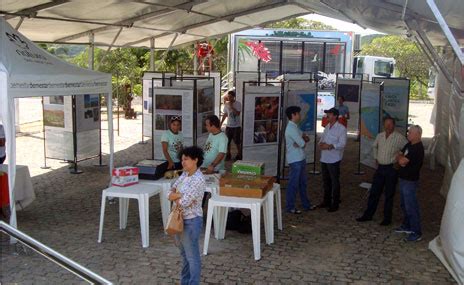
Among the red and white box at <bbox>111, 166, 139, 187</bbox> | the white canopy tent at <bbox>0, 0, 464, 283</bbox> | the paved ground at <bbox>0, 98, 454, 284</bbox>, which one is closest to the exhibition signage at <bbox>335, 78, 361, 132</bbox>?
the white canopy tent at <bbox>0, 0, 464, 283</bbox>

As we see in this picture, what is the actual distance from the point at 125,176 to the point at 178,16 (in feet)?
19.9

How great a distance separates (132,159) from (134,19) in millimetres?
3146

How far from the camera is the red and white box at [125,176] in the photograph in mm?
6117

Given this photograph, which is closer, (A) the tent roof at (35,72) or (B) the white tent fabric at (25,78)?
(B) the white tent fabric at (25,78)

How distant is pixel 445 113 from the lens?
36.9 feet

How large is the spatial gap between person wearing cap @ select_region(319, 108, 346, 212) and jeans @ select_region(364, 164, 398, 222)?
62 cm

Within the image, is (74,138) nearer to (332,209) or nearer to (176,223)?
(332,209)

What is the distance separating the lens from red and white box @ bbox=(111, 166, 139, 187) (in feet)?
20.1

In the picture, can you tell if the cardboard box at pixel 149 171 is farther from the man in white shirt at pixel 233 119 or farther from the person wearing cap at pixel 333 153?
the man in white shirt at pixel 233 119

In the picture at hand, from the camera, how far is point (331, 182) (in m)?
7.94

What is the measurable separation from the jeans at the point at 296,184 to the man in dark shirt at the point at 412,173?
1.54m

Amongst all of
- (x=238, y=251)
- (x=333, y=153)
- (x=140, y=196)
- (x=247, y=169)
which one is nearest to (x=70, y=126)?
(x=140, y=196)

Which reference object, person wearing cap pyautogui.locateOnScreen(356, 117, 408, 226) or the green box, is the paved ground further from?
the green box

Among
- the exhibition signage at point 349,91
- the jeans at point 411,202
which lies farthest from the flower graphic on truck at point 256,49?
the jeans at point 411,202
